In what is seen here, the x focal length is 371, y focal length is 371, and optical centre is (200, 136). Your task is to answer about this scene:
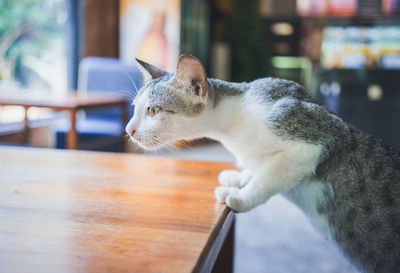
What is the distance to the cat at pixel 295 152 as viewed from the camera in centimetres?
88

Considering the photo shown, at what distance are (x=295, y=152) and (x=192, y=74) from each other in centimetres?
32

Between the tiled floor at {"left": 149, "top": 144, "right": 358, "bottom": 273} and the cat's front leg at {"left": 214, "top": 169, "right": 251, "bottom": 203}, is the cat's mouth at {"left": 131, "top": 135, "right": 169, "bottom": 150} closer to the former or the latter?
the cat's front leg at {"left": 214, "top": 169, "right": 251, "bottom": 203}

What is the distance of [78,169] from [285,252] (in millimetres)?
1251

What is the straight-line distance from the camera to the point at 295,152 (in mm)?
887

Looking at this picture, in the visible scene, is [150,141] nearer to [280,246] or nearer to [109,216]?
[109,216]

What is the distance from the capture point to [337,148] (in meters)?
0.91

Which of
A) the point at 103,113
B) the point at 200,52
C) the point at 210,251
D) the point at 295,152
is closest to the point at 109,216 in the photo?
the point at 210,251

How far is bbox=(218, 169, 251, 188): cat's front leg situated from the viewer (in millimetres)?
987

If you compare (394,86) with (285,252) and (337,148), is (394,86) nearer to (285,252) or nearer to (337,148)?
(285,252)

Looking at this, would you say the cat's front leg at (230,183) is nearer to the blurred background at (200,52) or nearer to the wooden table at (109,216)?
the wooden table at (109,216)

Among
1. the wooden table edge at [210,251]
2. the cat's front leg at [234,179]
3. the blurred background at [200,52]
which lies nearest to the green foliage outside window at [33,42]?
the blurred background at [200,52]

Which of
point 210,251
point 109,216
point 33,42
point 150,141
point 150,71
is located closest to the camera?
point 210,251

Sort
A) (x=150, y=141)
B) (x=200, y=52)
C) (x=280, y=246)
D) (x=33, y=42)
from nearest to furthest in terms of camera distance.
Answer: (x=150, y=141) < (x=280, y=246) < (x=33, y=42) < (x=200, y=52)

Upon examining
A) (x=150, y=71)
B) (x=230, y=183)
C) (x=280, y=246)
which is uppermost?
(x=150, y=71)
